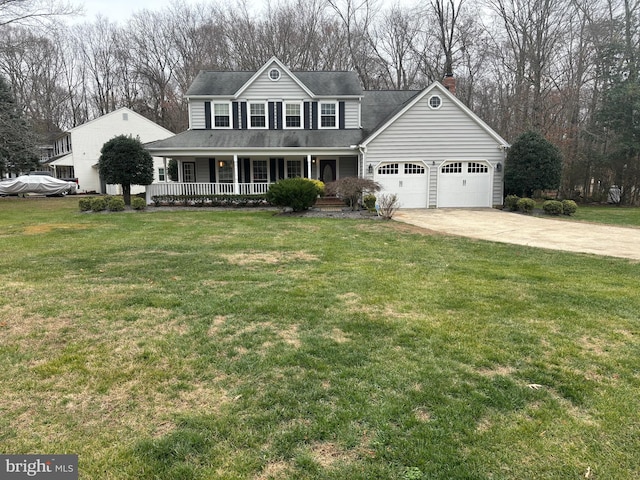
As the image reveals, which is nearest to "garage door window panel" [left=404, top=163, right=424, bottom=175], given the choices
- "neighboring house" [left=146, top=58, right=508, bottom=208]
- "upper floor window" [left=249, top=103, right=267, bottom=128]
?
"neighboring house" [left=146, top=58, right=508, bottom=208]

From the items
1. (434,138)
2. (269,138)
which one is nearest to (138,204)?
(269,138)

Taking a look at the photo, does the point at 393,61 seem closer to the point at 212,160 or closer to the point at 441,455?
the point at 212,160

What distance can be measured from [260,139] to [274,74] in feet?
11.7

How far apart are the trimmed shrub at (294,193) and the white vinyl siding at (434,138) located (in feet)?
15.8

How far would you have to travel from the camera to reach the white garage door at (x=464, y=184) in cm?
1945

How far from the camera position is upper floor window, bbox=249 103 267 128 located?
69.5ft

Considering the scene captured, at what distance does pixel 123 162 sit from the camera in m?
18.0

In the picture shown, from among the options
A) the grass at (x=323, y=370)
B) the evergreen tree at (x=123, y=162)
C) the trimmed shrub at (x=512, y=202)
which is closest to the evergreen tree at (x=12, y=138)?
the evergreen tree at (x=123, y=162)

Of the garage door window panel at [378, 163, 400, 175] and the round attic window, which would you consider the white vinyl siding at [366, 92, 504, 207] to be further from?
the round attic window

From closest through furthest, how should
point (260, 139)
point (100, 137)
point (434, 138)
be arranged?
point (434, 138) < point (260, 139) < point (100, 137)

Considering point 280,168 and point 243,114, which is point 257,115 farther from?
point 280,168

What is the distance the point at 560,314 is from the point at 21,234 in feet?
41.2

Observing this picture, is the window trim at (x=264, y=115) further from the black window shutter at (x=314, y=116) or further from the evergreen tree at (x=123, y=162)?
the evergreen tree at (x=123, y=162)

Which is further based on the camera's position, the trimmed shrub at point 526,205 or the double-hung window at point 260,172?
the double-hung window at point 260,172
